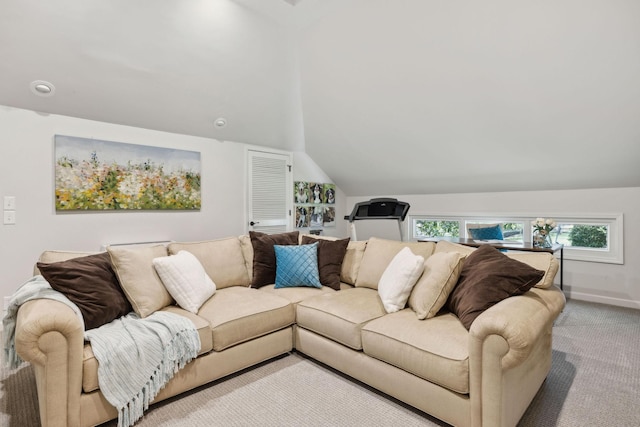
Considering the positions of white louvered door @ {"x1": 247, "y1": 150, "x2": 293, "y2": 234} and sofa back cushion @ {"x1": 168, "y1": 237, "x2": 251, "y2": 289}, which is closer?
sofa back cushion @ {"x1": 168, "y1": 237, "x2": 251, "y2": 289}

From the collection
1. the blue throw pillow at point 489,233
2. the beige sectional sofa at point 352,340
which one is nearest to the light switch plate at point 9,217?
the beige sectional sofa at point 352,340

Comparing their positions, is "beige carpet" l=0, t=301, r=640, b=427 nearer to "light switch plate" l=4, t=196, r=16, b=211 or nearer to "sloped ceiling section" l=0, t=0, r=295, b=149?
"light switch plate" l=4, t=196, r=16, b=211

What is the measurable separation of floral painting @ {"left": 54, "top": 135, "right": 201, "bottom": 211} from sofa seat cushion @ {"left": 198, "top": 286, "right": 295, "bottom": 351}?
1.79m

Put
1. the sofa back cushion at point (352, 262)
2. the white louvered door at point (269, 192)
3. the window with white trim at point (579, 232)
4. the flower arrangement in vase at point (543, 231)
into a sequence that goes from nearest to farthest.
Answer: the sofa back cushion at point (352, 262) < the flower arrangement in vase at point (543, 231) < the window with white trim at point (579, 232) < the white louvered door at point (269, 192)

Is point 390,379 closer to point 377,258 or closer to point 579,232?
point 377,258

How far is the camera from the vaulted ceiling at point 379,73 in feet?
8.96

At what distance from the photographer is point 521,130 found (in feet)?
11.8

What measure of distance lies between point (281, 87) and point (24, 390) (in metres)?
3.72

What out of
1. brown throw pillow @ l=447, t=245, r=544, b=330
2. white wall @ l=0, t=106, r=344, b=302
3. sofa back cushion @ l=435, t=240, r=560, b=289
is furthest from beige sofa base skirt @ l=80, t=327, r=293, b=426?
white wall @ l=0, t=106, r=344, b=302

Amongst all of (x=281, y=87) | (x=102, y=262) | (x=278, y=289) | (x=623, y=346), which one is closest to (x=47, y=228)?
(x=102, y=262)

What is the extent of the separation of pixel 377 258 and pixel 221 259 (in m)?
1.38

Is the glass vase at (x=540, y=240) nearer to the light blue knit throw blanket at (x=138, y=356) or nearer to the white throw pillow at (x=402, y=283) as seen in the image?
the white throw pillow at (x=402, y=283)

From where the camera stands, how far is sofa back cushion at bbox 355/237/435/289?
113 inches

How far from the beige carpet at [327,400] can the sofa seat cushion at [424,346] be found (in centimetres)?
31
